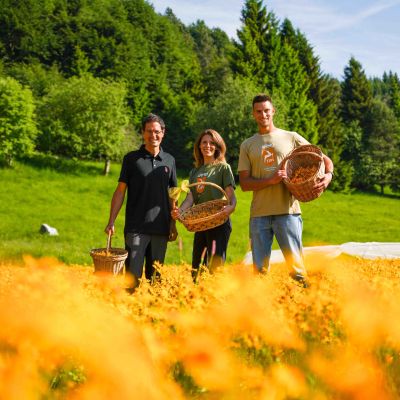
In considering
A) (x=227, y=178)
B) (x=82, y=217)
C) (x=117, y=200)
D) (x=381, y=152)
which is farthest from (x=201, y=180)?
(x=381, y=152)

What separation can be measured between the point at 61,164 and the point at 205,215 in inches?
1044

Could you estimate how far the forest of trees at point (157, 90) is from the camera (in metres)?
31.6

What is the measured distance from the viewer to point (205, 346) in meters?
2.34

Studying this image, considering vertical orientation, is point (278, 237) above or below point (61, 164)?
above

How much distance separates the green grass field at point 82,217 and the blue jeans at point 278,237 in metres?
7.27

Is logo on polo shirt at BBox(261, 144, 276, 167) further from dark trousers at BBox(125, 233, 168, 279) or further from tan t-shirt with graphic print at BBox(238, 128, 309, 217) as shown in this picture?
dark trousers at BBox(125, 233, 168, 279)

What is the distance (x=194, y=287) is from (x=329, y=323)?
1.08 meters

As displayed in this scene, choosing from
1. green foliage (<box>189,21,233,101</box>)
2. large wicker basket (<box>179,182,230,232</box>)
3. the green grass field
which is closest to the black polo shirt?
large wicker basket (<box>179,182,230,232</box>)

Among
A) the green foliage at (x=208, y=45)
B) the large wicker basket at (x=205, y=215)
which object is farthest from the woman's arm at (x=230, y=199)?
the green foliage at (x=208, y=45)

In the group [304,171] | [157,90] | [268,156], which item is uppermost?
[157,90]

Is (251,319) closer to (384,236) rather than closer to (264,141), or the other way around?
(264,141)

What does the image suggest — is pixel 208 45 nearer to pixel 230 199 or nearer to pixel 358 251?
pixel 358 251

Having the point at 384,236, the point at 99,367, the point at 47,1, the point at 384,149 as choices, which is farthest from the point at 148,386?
the point at 47,1

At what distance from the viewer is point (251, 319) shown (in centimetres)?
259
